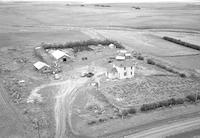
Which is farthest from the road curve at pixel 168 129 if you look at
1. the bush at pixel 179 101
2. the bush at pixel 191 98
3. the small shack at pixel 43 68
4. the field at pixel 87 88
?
the small shack at pixel 43 68

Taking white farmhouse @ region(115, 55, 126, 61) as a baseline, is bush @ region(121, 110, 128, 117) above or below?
below

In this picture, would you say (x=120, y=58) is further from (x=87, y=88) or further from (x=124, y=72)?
(x=87, y=88)

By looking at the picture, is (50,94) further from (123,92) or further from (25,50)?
(25,50)

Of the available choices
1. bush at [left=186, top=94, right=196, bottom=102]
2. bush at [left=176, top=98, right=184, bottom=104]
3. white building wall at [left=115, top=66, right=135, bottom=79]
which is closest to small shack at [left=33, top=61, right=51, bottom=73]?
white building wall at [left=115, top=66, right=135, bottom=79]

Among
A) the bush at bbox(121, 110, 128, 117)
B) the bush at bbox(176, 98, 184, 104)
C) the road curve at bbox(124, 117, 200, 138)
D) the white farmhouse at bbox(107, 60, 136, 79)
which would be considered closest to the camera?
the road curve at bbox(124, 117, 200, 138)

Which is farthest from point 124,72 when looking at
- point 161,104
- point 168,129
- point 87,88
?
point 168,129

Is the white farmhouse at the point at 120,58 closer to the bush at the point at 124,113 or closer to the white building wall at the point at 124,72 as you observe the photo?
the white building wall at the point at 124,72

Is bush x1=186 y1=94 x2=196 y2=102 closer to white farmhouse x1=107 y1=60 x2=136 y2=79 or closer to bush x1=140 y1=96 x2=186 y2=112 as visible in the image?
bush x1=140 y1=96 x2=186 y2=112

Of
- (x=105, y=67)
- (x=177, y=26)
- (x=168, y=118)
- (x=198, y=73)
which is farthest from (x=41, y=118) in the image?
(x=177, y=26)

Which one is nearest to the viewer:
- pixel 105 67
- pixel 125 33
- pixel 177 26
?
pixel 105 67
